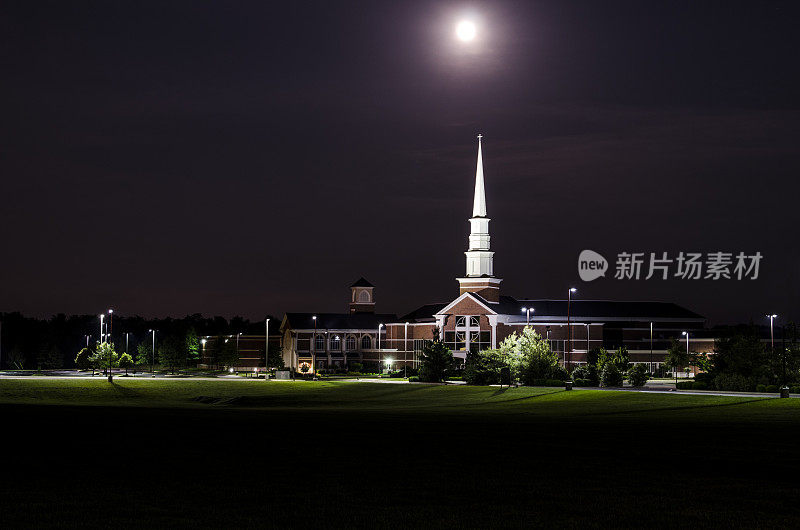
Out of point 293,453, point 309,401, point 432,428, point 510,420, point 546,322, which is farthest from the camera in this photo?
point 546,322

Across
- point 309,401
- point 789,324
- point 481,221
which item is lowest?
point 309,401

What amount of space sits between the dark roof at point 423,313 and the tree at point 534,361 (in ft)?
162

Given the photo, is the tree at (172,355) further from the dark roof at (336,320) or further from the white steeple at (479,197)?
the white steeple at (479,197)

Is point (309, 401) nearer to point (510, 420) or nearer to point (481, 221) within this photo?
point (510, 420)

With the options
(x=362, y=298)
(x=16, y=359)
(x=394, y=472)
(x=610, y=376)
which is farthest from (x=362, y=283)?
(x=394, y=472)

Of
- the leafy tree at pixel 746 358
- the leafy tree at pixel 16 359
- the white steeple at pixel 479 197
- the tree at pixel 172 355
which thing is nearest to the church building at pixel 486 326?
the white steeple at pixel 479 197

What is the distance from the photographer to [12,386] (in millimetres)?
84688

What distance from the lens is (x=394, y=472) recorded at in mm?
21875

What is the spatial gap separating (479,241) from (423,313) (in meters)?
18.5

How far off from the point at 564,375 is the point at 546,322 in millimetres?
39177

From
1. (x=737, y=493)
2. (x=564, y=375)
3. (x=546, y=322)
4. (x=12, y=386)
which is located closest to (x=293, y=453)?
(x=737, y=493)

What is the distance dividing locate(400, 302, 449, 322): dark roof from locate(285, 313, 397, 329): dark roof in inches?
325

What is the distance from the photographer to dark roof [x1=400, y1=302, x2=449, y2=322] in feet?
453

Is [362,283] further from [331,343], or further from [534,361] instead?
[534,361]
